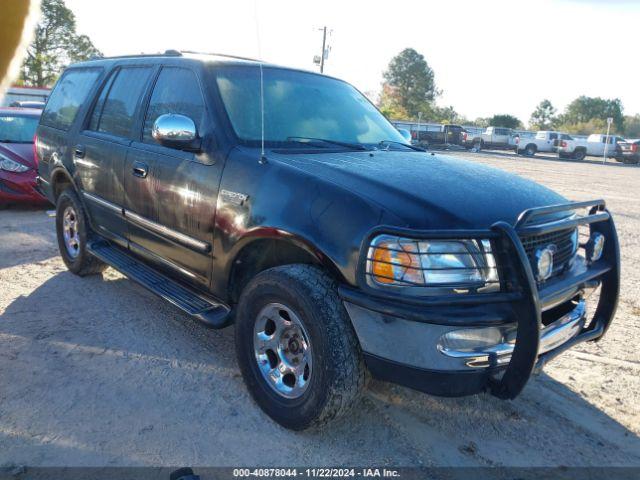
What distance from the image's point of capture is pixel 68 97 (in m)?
5.18

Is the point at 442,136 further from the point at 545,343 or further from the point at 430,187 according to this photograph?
the point at 545,343

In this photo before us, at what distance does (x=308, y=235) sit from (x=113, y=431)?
1.42 metres

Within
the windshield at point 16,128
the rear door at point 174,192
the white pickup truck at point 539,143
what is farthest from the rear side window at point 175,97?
the white pickup truck at point 539,143

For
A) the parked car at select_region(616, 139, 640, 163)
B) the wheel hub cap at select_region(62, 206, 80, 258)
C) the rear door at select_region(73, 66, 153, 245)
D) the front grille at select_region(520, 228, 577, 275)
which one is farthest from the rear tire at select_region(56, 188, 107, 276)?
the parked car at select_region(616, 139, 640, 163)

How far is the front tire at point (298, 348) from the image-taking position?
7.99ft

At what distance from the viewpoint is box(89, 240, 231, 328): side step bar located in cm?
313

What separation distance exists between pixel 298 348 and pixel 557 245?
1.46m

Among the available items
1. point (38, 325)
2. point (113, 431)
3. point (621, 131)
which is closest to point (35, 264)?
point (38, 325)

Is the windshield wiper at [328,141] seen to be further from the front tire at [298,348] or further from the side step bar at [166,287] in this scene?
the side step bar at [166,287]

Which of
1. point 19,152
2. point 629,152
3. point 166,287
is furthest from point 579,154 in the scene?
point 166,287

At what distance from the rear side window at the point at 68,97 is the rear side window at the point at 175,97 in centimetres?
127

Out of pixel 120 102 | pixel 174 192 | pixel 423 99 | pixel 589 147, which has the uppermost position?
pixel 423 99

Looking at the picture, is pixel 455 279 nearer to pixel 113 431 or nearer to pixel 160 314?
pixel 113 431

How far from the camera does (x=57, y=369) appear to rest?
327 centimetres
